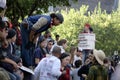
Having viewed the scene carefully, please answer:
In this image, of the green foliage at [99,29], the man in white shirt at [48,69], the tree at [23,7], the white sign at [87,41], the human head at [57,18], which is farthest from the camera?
the green foliage at [99,29]

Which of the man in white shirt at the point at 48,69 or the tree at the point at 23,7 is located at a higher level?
the tree at the point at 23,7

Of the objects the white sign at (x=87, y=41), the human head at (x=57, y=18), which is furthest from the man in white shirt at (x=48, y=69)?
the white sign at (x=87, y=41)

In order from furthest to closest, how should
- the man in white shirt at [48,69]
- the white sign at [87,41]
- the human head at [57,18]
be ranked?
the white sign at [87,41] → the man in white shirt at [48,69] → the human head at [57,18]

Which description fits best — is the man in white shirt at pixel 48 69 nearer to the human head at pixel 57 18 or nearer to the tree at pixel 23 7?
the human head at pixel 57 18

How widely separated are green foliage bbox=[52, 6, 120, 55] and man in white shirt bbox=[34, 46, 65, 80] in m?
46.6

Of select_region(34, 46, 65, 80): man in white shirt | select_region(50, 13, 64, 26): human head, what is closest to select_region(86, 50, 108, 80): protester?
select_region(34, 46, 65, 80): man in white shirt

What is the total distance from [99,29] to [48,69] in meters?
48.5

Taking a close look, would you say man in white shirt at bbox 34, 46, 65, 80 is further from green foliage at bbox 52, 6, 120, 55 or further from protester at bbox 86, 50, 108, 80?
green foliage at bbox 52, 6, 120, 55

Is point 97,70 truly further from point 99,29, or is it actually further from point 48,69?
point 99,29

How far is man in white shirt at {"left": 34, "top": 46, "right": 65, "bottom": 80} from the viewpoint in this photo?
32.9 feet

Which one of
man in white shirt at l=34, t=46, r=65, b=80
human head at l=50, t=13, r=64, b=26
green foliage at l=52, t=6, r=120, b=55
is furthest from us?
green foliage at l=52, t=6, r=120, b=55

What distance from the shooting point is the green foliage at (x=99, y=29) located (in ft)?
192

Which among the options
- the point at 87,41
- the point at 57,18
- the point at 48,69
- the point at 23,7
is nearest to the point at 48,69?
the point at 48,69

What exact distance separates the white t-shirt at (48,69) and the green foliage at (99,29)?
46576 millimetres
